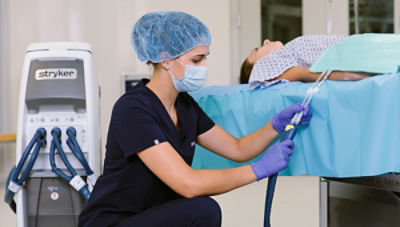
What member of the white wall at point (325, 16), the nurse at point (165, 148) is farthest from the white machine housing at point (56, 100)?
the white wall at point (325, 16)

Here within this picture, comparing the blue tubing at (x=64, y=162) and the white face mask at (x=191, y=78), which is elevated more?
the white face mask at (x=191, y=78)

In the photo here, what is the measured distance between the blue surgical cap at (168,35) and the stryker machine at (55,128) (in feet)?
2.78

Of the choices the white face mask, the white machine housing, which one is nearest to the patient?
the white face mask

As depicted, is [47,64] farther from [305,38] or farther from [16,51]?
[16,51]

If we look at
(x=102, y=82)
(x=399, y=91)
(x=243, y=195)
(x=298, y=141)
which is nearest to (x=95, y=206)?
(x=298, y=141)

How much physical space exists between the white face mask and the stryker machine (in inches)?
35.2

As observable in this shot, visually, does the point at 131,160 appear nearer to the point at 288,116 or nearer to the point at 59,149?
the point at 288,116

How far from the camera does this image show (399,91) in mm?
1398

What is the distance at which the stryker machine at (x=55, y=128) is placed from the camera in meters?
2.45

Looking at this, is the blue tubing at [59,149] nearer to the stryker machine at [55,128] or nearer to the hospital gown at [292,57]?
the stryker machine at [55,128]

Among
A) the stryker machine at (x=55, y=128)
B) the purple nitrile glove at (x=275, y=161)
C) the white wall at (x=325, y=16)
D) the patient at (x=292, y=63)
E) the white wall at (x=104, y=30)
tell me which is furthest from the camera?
the white wall at (x=325, y=16)

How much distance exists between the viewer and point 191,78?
1.65m

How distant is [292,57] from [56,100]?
3.67 ft

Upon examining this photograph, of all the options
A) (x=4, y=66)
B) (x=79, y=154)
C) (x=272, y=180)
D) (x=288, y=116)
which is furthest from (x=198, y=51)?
(x=4, y=66)
